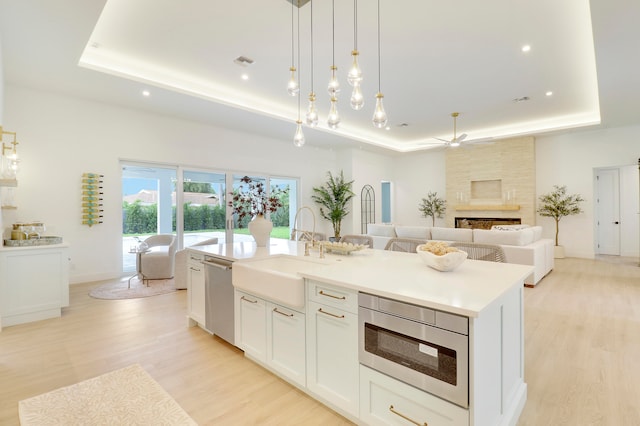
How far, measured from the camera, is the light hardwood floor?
1937mm

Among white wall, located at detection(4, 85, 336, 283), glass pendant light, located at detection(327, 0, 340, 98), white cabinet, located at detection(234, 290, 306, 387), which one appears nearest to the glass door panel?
white wall, located at detection(4, 85, 336, 283)

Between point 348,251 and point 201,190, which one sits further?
point 201,190

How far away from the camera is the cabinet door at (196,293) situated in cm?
309

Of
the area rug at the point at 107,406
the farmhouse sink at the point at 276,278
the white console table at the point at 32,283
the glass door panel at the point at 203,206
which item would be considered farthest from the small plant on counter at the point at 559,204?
the white console table at the point at 32,283

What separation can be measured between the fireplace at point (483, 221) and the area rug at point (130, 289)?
24.9 feet

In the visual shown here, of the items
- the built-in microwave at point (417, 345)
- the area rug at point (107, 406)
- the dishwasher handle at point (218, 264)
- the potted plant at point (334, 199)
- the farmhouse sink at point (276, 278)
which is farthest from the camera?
the potted plant at point (334, 199)

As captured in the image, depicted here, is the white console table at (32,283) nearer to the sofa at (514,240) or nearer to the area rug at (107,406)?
the area rug at (107,406)

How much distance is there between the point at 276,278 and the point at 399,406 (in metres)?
1.05

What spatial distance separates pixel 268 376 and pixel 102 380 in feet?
4.23

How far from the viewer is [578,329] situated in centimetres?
314

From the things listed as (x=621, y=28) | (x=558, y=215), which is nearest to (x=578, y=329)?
(x=621, y=28)

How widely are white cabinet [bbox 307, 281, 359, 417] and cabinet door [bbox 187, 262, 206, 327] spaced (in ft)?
5.08

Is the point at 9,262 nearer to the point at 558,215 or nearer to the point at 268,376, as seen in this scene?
the point at 268,376

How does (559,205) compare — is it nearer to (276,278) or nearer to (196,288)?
(276,278)
